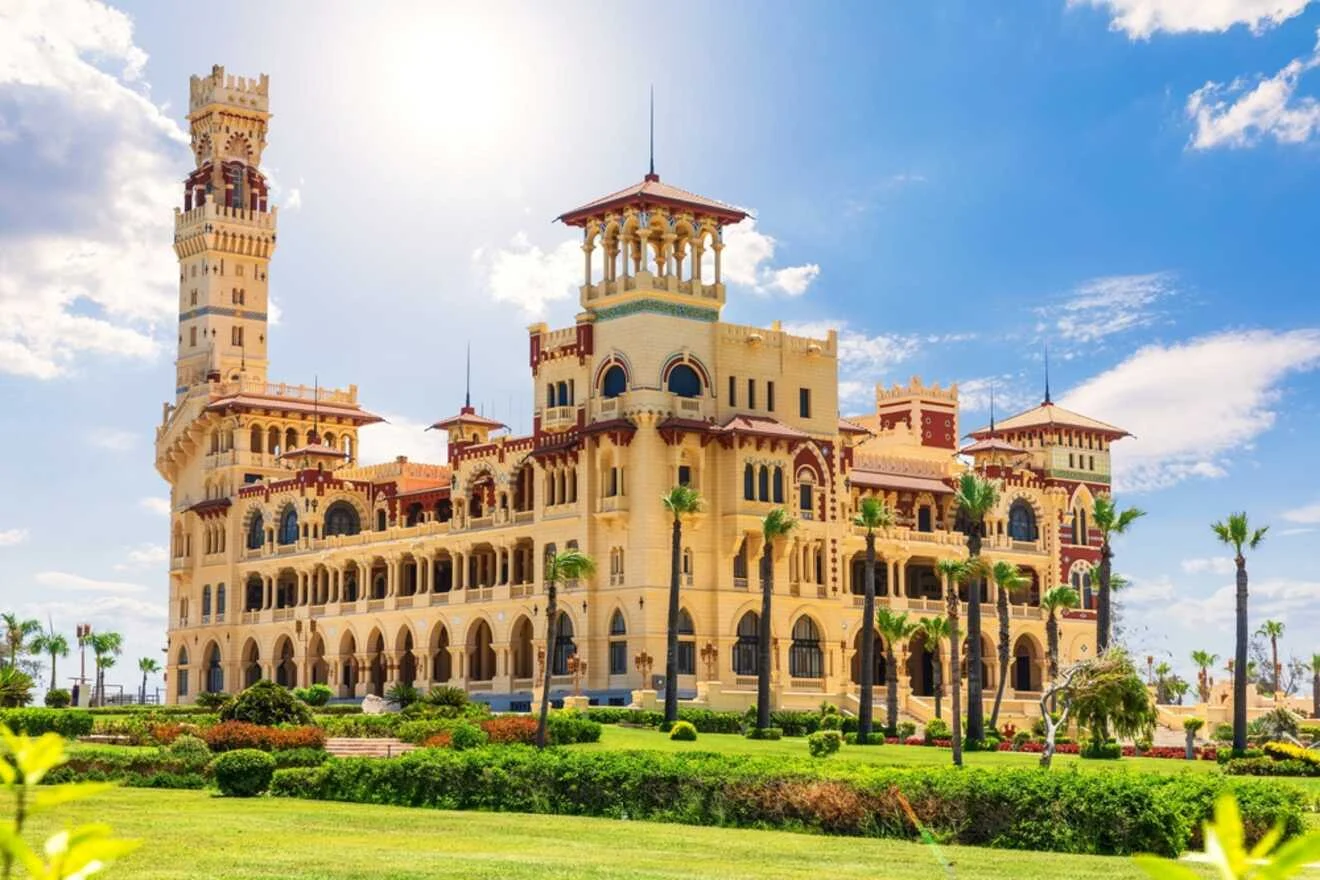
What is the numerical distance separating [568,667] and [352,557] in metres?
20.9

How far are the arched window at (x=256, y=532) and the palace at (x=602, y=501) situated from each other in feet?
0.41

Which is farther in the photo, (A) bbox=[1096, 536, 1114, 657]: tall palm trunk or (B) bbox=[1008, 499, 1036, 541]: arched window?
(B) bbox=[1008, 499, 1036, 541]: arched window

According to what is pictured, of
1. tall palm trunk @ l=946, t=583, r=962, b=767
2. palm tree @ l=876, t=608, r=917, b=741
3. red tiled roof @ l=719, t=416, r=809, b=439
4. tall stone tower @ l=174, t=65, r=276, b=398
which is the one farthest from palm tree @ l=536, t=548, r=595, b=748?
tall stone tower @ l=174, t=65, r=276, b=398

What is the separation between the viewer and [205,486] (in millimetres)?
110000

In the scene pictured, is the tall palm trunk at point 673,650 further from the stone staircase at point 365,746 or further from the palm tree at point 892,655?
the stone staircase at point 365,746

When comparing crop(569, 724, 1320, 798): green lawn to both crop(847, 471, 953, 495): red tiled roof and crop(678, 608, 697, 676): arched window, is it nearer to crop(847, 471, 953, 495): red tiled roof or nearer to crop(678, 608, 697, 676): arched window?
crop(678, 608, 697, 676): arched window

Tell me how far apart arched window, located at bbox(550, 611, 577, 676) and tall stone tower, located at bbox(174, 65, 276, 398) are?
39603 millimetres

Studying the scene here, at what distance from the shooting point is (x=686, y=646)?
81000mm

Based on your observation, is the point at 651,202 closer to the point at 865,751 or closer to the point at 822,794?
the point at 865,751

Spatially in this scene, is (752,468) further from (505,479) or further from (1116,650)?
(1116,650)

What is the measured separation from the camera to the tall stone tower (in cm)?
11775

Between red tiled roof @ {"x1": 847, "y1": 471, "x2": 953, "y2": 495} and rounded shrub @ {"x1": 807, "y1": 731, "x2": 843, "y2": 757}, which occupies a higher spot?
red tiled roof @ {"x1": 847, "y1": 471, "x2": 953, "y2": 495}

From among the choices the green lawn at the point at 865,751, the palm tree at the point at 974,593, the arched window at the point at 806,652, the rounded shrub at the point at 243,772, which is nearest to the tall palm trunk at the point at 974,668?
the palm tree at the point at 974,593

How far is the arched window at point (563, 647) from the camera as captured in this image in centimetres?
8362
